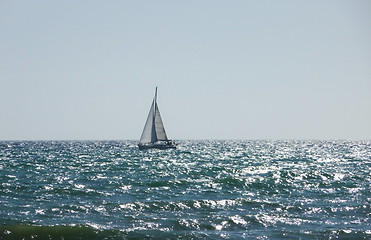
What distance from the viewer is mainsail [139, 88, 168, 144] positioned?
3912 inches

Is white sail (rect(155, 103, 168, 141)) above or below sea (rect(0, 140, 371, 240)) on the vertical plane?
above

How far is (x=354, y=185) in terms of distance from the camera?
33625 mm

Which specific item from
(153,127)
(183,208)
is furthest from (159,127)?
(183,208)

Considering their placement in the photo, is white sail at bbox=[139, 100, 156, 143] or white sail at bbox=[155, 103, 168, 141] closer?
white sail at bbox=[139, 100, 156, 143]

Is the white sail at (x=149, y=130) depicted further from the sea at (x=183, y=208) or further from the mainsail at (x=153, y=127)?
the sea at (x=183, y=208)

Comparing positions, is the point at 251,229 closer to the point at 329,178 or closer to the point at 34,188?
the point at 34,188

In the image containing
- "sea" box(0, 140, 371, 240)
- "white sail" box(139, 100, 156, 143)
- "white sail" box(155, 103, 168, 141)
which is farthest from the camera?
"white sail" box(155, 103, 168, 141)

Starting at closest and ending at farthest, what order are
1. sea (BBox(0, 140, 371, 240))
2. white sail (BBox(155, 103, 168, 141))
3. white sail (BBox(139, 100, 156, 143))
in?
sea (BBox(0, 140, 371, 240)) < white sail (BBox(139, 100, 156, 143)) < white sail (BBox(155, 103, 168, 141))

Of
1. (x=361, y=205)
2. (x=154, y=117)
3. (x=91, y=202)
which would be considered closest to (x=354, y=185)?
(x=361, y=205)

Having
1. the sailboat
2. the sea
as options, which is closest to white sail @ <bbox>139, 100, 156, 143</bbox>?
the sailboat

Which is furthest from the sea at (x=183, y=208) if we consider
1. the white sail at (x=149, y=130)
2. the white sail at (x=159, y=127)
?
the white sail at (x=159, y=127)

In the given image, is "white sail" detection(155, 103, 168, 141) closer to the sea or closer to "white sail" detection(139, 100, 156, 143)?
"white sail" detection(139, 100, 156, 143)

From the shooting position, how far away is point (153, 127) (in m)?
100

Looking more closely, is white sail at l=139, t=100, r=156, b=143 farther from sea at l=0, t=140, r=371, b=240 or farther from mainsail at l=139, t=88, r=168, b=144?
sea at l=0, t=140, r=371, b=240
